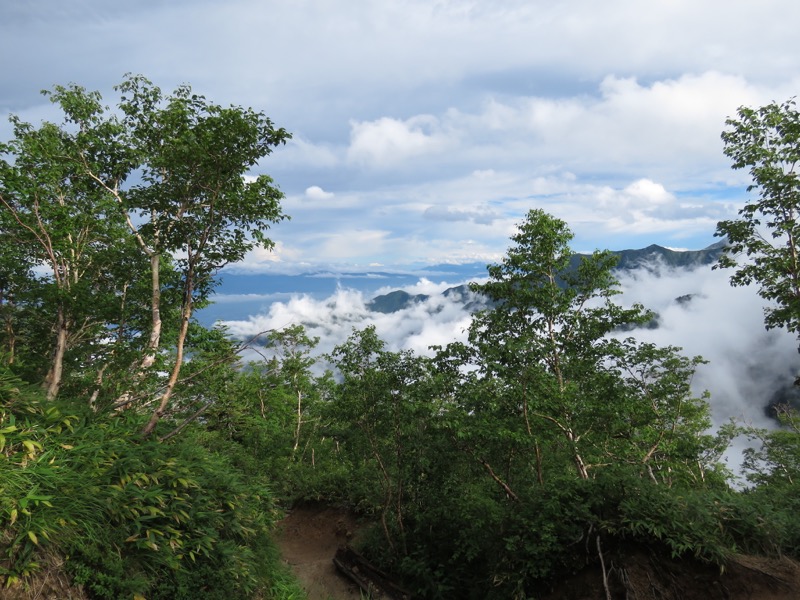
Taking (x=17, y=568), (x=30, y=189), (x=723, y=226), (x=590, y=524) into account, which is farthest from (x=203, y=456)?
(x=723, y=226)

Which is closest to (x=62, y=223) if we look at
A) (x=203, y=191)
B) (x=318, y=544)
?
(x=203, y=191)

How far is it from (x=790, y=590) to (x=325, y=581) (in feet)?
43.7

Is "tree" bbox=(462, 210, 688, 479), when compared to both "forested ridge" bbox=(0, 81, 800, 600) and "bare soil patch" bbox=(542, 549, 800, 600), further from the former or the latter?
"bare soil patch" bbox=(542, 549, 800, 600)

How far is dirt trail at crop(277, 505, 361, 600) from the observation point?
1461cm

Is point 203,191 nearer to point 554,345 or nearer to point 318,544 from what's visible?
point 554,345

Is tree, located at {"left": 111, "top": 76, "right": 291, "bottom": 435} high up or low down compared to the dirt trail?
up

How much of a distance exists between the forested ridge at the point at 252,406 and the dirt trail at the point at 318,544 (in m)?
1.35

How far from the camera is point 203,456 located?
8047 millimetres

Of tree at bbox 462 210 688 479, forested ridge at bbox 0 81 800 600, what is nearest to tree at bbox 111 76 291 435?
forested ridge at bbox 0 81 800 600

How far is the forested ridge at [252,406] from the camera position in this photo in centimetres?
593

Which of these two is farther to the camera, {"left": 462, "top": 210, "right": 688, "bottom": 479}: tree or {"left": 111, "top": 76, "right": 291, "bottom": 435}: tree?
{"left": 462, "top": 210, "right": 688, "bottom": 479}: tree

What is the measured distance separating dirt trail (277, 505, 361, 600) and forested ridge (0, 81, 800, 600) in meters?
1.35

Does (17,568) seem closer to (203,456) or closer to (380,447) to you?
(203,456)

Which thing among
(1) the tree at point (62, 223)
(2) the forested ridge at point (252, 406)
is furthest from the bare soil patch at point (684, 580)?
(1) the tree at point (62, 223)
